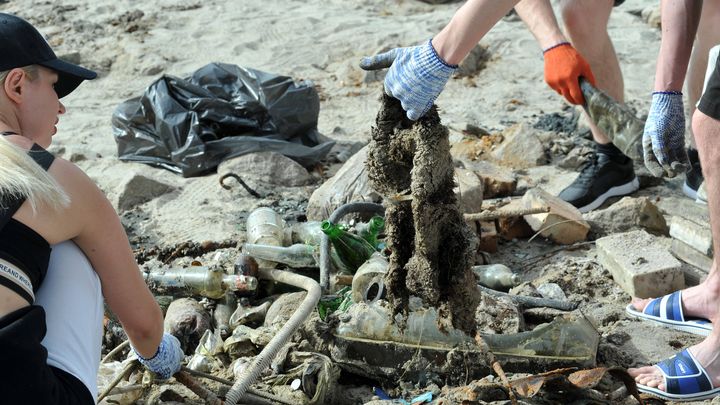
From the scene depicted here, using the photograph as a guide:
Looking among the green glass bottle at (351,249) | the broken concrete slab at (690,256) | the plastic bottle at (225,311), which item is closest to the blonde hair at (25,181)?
the plastic bottle at (225,311)

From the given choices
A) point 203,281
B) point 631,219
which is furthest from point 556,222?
point 203,281

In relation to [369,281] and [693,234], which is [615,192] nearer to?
[693,234]

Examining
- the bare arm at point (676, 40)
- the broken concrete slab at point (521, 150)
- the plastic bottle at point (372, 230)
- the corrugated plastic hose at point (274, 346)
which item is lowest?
the broken concrete slab at point (521, 150)

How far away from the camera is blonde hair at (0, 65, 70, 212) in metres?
1.97

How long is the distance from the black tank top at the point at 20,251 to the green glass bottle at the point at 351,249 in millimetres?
1607

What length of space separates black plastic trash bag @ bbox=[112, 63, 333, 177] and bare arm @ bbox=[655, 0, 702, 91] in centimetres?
264

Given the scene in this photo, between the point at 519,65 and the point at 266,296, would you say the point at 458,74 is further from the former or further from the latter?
the point at 266,296

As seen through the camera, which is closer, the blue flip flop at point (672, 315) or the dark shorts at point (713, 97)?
the dark shorts at point (713, 97)

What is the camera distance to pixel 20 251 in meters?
2.02

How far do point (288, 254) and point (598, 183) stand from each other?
1952mm

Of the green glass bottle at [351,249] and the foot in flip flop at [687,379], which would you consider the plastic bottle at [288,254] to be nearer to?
the green glass bottle at [351,249]

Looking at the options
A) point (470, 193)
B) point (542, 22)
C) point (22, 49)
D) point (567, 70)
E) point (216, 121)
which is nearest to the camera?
point (22, 49)

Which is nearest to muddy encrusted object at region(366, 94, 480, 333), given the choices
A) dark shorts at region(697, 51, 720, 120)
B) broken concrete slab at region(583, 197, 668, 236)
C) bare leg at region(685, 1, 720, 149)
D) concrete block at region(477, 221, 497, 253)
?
dark shorts at region(697, 51, 720, 120)

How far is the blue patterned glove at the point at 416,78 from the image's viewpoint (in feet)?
8.41
